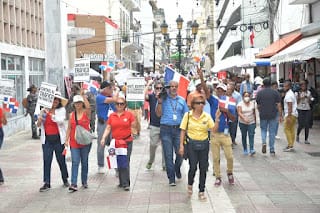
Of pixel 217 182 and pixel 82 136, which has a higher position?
pixel 82 136

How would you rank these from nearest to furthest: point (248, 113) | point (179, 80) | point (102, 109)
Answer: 1. point (179, 80)
2. point (102, 109)
3. point (248, 113)

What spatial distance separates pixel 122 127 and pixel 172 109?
0.93m

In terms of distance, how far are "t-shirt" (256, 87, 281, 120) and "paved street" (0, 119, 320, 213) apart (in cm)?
93

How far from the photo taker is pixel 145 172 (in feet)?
33.6

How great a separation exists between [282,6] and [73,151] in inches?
733

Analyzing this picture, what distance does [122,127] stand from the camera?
28.1 feet

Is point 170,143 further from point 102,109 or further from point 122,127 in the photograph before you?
point 102,109

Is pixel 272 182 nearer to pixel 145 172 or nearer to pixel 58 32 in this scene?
pixel 145 172

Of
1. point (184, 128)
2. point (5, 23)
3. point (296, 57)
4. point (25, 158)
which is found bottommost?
point (25, 158)

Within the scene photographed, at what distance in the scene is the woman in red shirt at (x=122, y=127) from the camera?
8523mm

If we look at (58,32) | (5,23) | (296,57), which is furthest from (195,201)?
(58,32)

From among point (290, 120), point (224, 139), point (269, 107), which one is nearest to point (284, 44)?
point (290, 120)

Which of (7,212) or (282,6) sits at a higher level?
(282,6)

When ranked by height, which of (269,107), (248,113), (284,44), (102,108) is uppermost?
(284,44)
